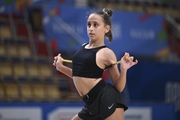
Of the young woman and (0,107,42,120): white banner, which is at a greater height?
the young woman

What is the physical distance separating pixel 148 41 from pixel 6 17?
10.3 ft

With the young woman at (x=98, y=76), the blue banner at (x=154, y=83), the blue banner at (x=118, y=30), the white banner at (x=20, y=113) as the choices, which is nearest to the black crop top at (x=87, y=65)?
the young woman at (x=98, y=76)

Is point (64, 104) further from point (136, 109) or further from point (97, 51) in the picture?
point (97, 51)

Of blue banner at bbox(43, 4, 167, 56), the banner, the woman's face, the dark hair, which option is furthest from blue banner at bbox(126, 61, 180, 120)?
the woman's face

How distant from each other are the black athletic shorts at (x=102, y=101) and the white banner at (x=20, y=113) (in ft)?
6.54

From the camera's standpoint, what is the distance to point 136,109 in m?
6.32

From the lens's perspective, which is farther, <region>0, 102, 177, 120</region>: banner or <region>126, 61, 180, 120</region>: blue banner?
<region>126, 61, 180, 120</region>: blue banner

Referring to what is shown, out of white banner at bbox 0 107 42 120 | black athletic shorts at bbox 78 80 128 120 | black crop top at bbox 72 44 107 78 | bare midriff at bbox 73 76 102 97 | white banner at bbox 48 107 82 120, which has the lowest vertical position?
white banner at bbox 48 107 82 120

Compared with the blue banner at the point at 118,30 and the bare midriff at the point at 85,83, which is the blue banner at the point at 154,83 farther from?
the bare midriff at the point at 85,83

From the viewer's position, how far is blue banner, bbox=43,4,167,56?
8.38m

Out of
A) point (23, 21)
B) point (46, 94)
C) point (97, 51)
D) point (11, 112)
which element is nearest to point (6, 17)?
point (23, 21)

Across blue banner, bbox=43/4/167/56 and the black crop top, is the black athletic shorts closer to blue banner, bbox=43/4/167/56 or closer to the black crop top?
the black crop top

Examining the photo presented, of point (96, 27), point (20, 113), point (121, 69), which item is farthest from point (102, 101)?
point (20, 113)

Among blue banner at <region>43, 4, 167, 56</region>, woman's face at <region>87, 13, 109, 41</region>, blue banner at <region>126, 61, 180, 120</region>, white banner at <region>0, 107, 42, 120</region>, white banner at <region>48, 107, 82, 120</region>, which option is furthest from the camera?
blue banner at <region>43, 4, 167, 56</region>
